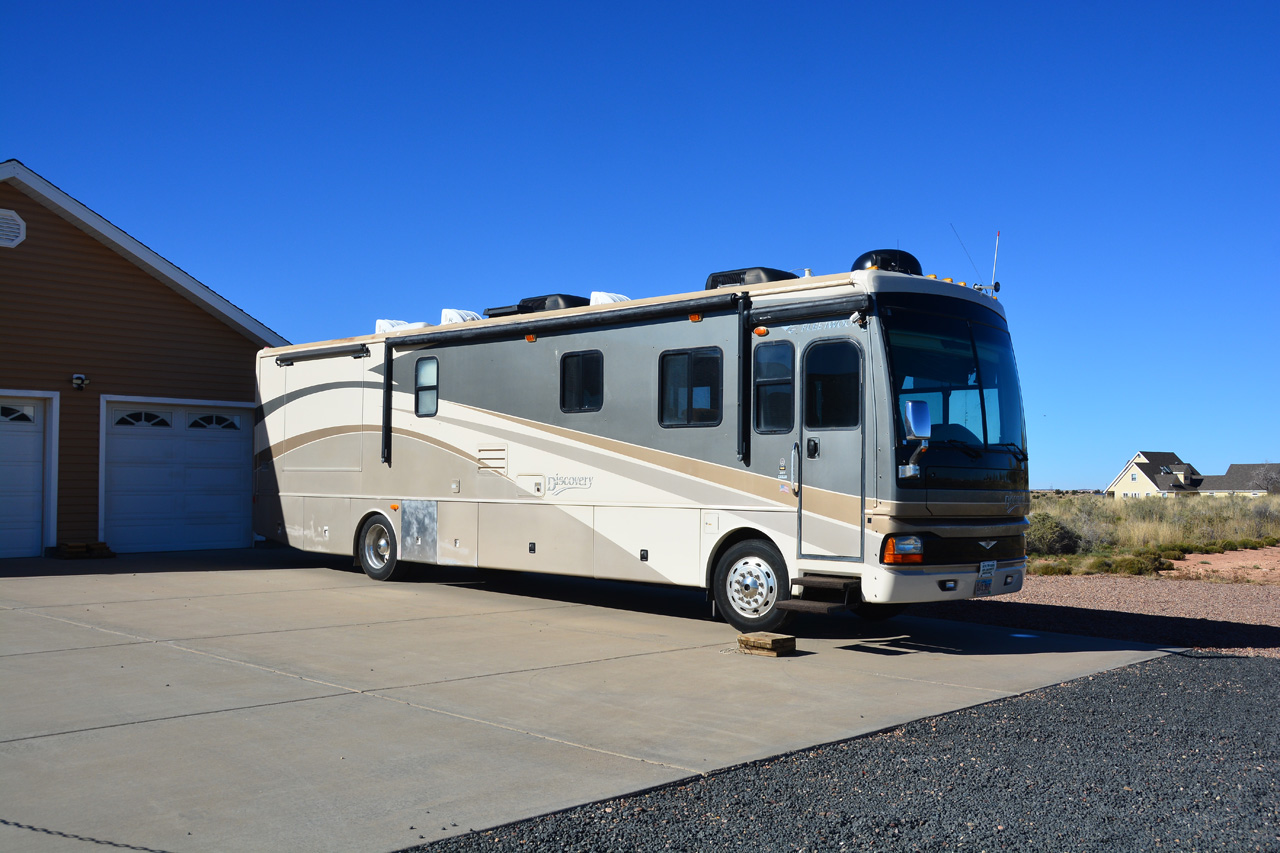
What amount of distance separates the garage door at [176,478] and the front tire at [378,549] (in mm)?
5085

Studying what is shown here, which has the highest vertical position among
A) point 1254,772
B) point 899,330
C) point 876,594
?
point 899,330

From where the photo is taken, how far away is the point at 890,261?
383 inches

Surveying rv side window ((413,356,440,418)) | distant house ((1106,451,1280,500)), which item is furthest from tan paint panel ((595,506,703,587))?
distant house ((1106,451,1280,500))

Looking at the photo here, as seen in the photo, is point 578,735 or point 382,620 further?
point 382,620

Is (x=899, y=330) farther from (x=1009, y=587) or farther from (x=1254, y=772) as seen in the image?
(x=1254, y=772)

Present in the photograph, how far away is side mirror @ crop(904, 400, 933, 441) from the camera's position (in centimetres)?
884

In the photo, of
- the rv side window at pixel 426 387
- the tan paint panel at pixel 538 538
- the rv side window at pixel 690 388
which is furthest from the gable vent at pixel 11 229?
the rv side window at pixel 690 388

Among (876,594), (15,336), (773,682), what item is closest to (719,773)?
(773,682)

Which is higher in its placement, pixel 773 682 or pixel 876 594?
pixel 876 594

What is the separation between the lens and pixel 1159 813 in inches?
194

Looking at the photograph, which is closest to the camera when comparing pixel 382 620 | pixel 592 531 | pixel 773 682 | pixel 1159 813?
pixel 1159 813

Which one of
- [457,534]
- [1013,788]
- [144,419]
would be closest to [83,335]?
[144,419]

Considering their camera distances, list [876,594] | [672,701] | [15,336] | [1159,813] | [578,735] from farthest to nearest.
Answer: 1. [15,336]
2. [876,594]
3. [672,701]
4. [578,735]
5. [1159,813]

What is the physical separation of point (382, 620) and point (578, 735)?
15.9 ft
